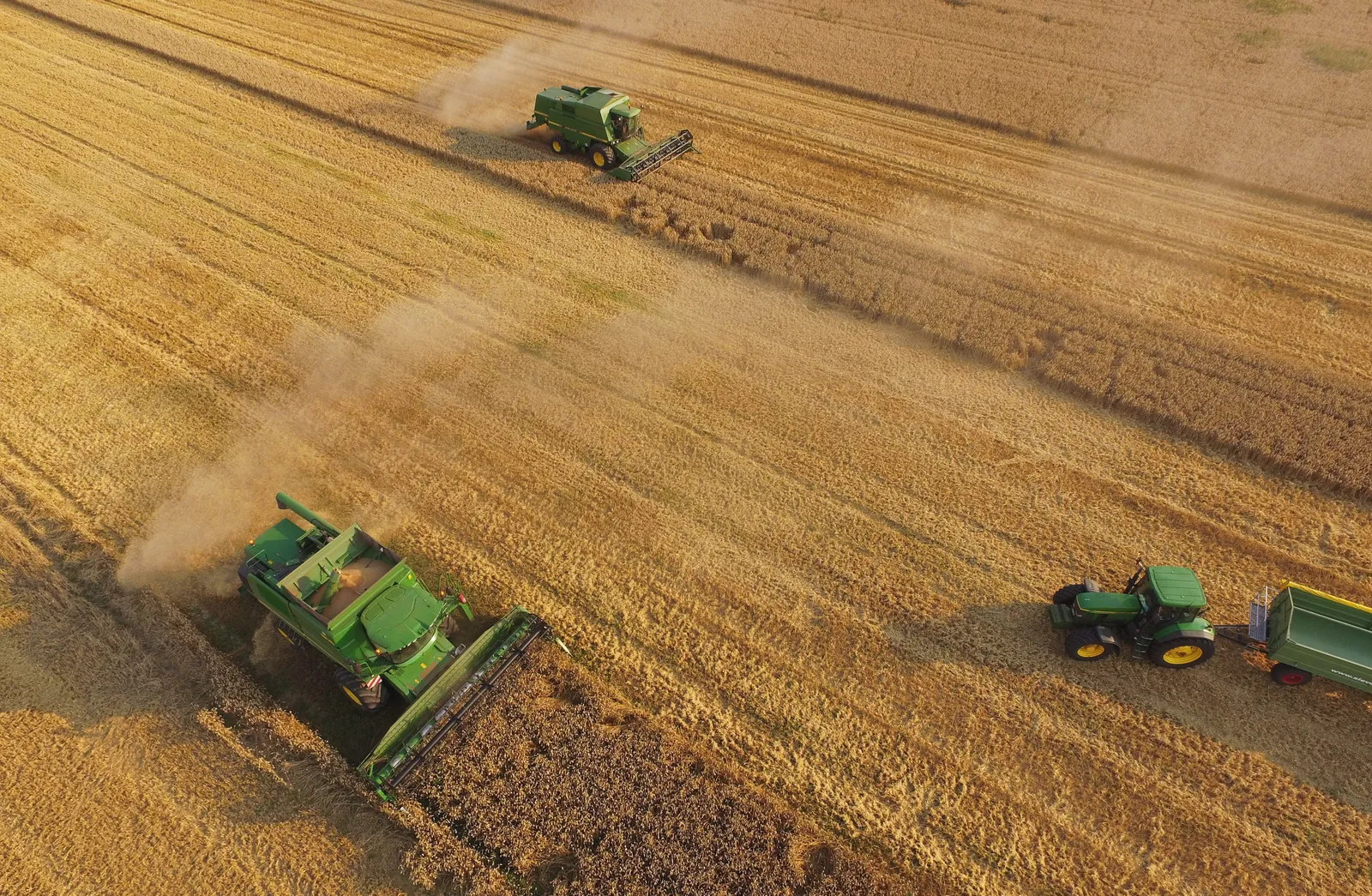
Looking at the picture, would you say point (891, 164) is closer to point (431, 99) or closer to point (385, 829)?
point (431, 99)

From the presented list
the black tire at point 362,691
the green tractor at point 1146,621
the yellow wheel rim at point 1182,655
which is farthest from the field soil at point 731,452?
the black tire at point 362,691

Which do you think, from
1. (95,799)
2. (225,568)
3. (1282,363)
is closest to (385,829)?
(95,799)

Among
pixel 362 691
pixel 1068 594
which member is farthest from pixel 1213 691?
pixel 362 691

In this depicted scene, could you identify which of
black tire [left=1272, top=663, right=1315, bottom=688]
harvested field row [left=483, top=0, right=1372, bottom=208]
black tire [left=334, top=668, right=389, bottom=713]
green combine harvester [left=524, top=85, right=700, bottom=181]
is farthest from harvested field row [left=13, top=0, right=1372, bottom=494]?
black tire [left=334, top=668, right=389, bottom=713]

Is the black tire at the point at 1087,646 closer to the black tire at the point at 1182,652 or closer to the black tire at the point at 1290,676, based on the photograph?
the black tire at the point at 1182,652

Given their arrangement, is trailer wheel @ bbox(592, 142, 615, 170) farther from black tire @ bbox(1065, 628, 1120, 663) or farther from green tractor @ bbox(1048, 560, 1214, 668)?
black tire @ bbox(1065, 628, 1120, 663)

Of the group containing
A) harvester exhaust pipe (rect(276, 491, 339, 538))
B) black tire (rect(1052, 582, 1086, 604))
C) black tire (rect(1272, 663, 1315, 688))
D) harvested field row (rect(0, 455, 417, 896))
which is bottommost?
harvested field row (rect(0, 455, 417, 896))

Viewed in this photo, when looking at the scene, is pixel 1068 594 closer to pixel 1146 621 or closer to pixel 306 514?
pixel 1146 621
